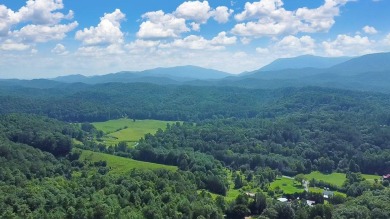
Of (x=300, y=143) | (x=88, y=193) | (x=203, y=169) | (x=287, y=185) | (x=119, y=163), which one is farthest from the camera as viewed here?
(x=300, y=143)

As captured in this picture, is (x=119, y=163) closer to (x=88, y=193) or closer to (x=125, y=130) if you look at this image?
(x=88, y=193)

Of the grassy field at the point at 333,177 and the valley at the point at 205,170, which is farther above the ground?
the valley at the point at 205,170

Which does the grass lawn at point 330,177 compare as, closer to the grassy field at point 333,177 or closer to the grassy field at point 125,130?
the grassy field at point 333,177

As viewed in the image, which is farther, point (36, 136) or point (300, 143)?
point (300, 143)

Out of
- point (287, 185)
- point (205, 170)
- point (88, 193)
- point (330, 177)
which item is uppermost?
point (88, 193)

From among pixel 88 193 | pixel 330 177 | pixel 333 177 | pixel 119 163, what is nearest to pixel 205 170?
pixel 119 163

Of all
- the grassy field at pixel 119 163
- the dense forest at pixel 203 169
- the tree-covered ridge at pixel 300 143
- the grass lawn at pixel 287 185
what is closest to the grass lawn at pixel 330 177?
the dense forest at pixel 203 169

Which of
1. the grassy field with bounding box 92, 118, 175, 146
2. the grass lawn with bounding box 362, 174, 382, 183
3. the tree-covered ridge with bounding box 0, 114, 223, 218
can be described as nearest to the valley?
the tree-covered ridge with bounding box 0, 114, 223, 218
